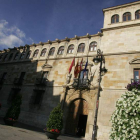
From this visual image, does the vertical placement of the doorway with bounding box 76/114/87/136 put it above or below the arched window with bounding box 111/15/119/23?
below

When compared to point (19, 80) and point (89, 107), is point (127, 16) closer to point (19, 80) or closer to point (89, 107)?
point (89, 107)

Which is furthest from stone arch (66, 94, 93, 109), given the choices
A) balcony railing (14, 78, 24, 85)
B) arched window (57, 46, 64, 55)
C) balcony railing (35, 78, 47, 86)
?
balcony railing (14, 78, 24, 85)

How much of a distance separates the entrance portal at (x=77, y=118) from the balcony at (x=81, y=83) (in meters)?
1.67

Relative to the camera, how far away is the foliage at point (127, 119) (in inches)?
228

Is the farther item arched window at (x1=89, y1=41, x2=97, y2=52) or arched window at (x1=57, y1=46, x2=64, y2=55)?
arched window at (x1=57, y1=46, x2=64, y2=55)

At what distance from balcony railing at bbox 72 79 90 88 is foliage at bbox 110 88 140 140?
808cm

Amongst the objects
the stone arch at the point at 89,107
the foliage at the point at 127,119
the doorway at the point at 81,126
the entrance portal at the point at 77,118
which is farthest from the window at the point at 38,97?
the foliage at the point at 127,119

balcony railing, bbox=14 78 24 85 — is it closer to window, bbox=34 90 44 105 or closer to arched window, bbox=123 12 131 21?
window, bbox=34 90 44 105

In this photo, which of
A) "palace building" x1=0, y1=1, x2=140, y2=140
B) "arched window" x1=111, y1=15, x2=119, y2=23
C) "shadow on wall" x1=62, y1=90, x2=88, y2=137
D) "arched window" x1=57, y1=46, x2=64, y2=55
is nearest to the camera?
"palace building" x1=0, y1=1, x2=140, y2=140

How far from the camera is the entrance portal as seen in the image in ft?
46.8

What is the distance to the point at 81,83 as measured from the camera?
15266 millimetres

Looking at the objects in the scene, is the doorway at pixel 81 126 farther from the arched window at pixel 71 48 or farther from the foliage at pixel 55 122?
the arched window at pixel 71 48

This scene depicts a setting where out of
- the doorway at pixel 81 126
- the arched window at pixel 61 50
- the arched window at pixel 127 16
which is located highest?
the arched window at pixel 127 16

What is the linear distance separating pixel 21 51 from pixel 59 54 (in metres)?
9.17
